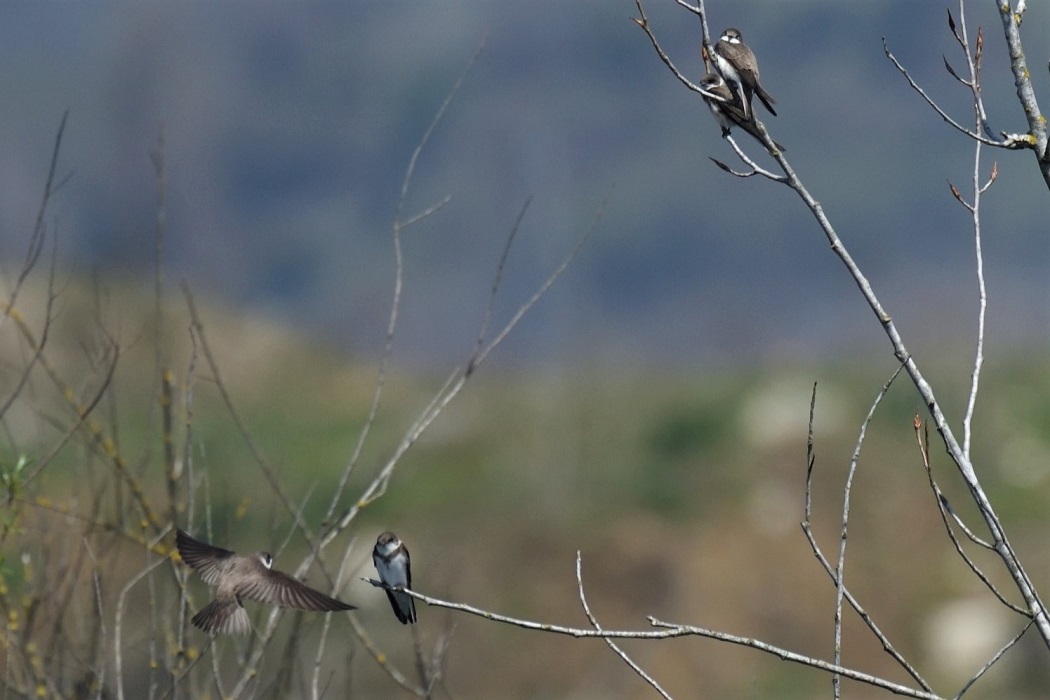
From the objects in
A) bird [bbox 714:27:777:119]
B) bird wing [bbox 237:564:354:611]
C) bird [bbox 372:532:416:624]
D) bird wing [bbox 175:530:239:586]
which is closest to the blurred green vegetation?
bird [bbox 372:532:416:624]

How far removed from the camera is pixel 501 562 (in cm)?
2941

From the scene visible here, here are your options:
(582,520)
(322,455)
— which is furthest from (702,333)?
(582,520)

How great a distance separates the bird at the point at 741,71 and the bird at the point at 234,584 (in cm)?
251

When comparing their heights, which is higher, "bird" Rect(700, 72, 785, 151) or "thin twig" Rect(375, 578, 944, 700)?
"bird" Rect(700, 72, 785, 151)

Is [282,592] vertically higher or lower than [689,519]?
higher

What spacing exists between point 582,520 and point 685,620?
452 cm

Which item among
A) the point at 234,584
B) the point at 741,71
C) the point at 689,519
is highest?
the point at 741,71

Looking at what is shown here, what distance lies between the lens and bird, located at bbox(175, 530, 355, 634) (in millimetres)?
4578

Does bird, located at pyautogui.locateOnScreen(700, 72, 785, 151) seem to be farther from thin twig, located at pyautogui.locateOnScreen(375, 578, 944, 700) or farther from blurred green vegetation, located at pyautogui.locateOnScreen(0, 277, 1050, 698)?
blurred green vegetation, located at pyautogui.locateOnScreen(0, 277, 1050, 698)

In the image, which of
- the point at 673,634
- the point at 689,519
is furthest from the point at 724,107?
the point at 689,519

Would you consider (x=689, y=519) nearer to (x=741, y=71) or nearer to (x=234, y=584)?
(x=741, y=71)

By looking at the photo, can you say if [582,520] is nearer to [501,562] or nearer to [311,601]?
[501,562]

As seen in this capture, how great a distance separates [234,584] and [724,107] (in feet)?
8.02

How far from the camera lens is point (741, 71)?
5855 millimetres
